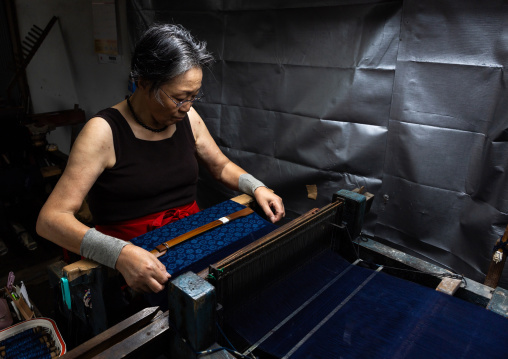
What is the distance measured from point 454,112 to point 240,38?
5.03 feet

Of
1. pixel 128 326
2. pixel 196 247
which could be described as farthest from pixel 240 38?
pixel 128 326

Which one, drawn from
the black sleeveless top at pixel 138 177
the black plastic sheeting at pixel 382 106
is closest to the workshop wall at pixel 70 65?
the black plastic sheeting at pixel 382 106

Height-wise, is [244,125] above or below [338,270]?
above

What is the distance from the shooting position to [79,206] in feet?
4.69

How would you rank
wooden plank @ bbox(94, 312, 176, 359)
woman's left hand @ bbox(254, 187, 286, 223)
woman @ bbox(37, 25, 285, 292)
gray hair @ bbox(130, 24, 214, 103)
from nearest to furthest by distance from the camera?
1. wooden plank @ bbox(94, 312, 176, 359)
2. woman @ bbox(37, 25, 285, 292)
3. gray hair @ bbox(130, 24, 214, 103)
4. woman's left hand @ bbox(254, 187, 286, 223)

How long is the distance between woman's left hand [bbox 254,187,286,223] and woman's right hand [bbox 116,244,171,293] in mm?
641

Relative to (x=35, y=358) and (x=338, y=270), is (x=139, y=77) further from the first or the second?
(x=35, y=358)

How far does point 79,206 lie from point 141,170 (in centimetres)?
30

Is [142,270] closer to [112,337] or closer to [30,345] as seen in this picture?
[112,337]

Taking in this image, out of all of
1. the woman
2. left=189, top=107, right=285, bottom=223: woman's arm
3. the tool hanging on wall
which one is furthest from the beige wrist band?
the tool hanging on wall

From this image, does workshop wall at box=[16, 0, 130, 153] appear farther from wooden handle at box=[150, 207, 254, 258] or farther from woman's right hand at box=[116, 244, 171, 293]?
woman's right hand at box=[116, 244, 171, 293]

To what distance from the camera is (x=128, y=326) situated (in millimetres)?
936

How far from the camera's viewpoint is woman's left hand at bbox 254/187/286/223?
66.2 inches

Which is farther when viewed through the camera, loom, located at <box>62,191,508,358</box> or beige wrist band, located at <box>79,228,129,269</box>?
beige wrist band, located at <box>79,228,129,269</box>
